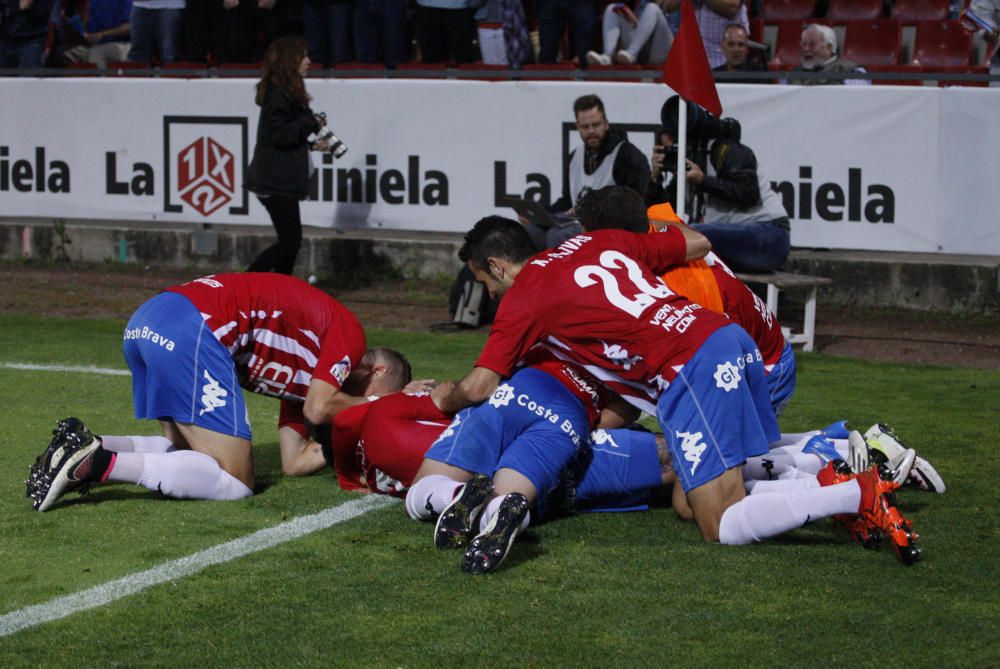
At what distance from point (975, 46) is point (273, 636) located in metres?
11.3

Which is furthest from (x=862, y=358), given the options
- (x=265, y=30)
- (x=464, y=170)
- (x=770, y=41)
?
(x=265, y=30)

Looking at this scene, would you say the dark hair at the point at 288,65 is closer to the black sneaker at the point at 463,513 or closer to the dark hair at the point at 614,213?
the dark hair at the point at 614,213

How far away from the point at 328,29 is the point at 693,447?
393 inches

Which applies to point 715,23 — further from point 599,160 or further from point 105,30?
point 105,30

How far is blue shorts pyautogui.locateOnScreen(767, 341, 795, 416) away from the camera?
6.41 metres

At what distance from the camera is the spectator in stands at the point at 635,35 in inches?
515

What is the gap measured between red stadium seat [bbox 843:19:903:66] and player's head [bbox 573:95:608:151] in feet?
13.6

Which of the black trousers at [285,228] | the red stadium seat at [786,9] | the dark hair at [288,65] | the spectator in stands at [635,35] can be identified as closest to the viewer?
the dark hair at [288,65]

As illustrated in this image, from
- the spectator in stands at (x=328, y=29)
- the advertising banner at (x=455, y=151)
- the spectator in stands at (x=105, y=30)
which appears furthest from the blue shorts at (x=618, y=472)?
the spectator in stands at (x=105, y=30)

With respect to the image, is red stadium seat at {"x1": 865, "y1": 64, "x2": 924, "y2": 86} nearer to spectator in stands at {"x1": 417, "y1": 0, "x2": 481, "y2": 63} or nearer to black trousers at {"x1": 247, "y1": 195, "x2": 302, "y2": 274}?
spectator in stands at {"x1": 417, "y1": 0, "x2": 481, "y2": 63}

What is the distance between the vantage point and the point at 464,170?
1289cm

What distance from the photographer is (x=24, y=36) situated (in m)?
15.7

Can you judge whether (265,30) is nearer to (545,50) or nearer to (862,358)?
(545,50)

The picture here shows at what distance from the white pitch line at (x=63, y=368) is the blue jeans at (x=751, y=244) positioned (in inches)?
162
